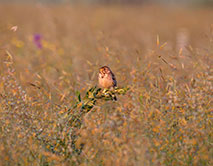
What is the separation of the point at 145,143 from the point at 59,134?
0.68m

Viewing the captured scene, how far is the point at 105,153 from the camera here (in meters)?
2.28

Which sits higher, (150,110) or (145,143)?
(150,110)

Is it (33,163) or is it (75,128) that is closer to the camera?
(33,163)

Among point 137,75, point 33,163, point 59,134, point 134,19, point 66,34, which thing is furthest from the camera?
point 134,19

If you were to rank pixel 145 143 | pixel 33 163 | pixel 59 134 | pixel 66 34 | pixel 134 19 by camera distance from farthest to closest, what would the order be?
pixel 134 19, pixel 66 34, pixel 59 134, pixel 33 163, pixel 145 143

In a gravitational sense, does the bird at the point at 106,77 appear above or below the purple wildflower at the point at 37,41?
below

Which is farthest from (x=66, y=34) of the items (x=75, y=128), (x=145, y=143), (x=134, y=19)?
(x=134, y=19)

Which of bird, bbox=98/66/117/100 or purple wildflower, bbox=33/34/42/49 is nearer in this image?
bird, bbox=98/66/117/100

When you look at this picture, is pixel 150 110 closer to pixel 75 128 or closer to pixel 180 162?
pixel 180 162

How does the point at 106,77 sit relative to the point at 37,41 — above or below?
below

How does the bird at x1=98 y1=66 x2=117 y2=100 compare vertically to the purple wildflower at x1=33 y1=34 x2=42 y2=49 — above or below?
below

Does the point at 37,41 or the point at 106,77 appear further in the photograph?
the point at 37,41

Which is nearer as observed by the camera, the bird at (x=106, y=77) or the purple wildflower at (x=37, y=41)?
the bird at (x=106, y=77)

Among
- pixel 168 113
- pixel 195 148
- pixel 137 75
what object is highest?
pixel 137 75
